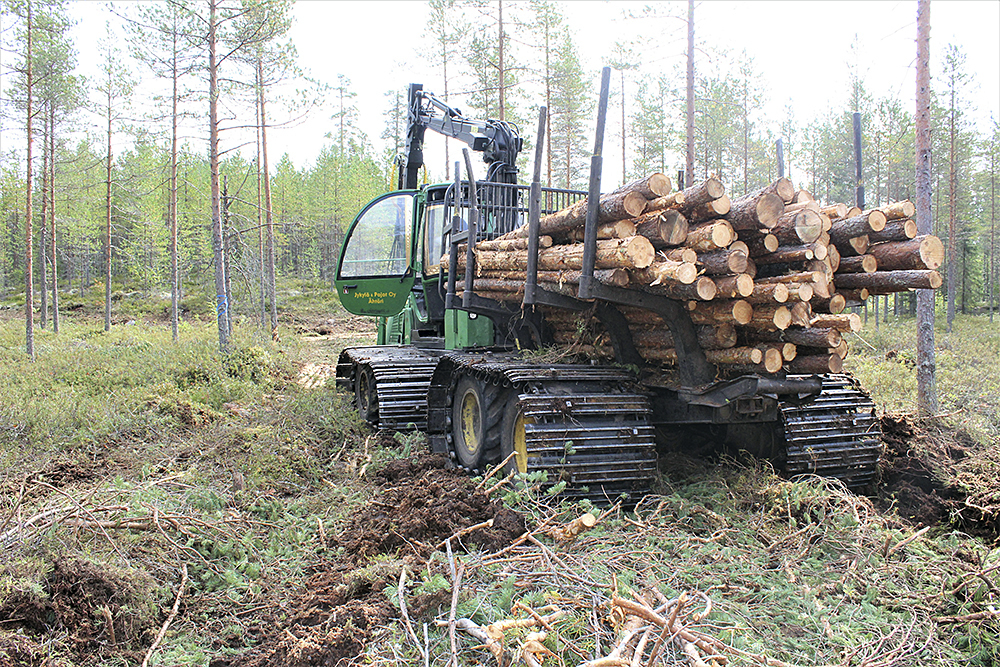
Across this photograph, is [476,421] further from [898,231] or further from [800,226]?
[898,231]

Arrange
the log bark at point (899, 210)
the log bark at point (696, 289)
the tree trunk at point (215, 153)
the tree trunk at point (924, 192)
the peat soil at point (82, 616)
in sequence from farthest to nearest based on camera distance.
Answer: the tree trunk at point (215, 153)
the tree trunk at point (924, 192)
the log bark at point (899, 210)
the log bark at point (696, 289)
the peat soil at point (82, 616)

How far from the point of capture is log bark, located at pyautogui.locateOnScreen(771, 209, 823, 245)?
390cm

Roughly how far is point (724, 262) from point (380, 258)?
5878 mm

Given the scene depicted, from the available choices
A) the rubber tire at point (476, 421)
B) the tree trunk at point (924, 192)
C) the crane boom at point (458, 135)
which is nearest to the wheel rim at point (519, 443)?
the rubber tire at point (476, 421)

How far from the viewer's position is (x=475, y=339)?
24.3 feet

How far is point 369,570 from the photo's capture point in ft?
11.3

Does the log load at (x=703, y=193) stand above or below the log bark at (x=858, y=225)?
above

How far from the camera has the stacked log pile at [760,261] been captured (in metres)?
3.89

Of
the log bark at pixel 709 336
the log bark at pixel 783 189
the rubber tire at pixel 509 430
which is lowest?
the rubber tire at pixel 509 430

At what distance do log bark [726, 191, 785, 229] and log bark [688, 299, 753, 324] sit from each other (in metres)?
0.47

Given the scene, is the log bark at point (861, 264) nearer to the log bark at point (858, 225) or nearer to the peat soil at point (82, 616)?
the log bark at point (858, 225)

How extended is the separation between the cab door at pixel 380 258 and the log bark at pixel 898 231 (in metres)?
5.60

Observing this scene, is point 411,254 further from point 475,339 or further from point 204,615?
point 204,615

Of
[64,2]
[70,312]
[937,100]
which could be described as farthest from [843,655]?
[70,312]
